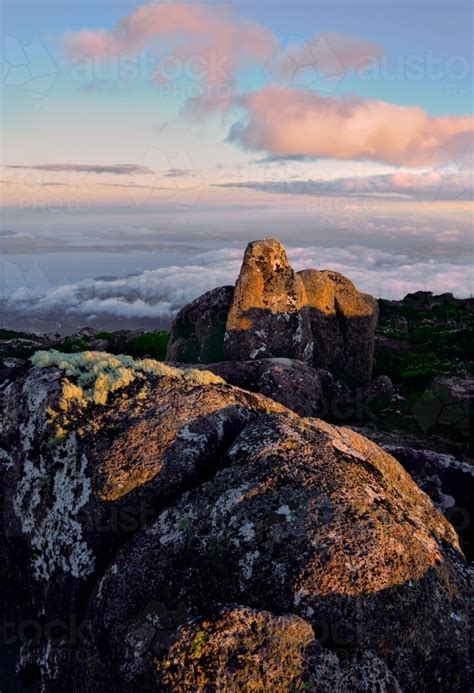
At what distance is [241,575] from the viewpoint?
7.05 metres

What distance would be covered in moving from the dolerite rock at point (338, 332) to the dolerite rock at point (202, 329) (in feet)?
13.1

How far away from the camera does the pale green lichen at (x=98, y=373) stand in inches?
367

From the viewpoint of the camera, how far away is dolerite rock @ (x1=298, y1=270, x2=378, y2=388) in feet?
86.3

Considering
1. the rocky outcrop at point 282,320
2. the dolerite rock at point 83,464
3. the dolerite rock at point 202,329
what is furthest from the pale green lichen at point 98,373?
the dolerite rock at point 202,329

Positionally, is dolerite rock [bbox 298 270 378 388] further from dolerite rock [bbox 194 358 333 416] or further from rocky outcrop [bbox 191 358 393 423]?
dolerite rock [bbox 194 358 333 416]

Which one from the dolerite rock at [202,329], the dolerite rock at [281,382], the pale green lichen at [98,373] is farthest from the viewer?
Answer: the dolerite rock at [202,329]

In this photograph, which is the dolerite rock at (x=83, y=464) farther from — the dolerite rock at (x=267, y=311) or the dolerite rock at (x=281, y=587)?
the dolerite rock at (x=267, y=311)

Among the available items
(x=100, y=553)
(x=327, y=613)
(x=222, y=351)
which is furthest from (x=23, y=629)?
(x=222, y=351)

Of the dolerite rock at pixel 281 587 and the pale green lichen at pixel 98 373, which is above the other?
the pale green lichen at pixel 98 373

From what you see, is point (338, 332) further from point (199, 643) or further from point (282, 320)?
point (199, 643)

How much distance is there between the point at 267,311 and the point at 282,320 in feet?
2.47

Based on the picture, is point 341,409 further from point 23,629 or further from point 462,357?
point 462,357

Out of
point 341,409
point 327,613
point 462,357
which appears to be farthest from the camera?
point 462,357

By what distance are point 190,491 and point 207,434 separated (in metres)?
1.11
